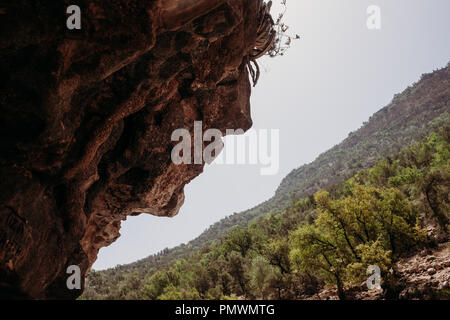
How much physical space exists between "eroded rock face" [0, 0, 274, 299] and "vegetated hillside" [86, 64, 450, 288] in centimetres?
9325

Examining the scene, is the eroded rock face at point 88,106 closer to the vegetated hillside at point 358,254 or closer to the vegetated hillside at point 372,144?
the vegetated hillside at point 358,254

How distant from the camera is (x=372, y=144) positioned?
5094 inches

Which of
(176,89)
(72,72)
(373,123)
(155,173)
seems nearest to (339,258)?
(155,173)

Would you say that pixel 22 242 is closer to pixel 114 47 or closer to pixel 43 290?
pixel 43 290

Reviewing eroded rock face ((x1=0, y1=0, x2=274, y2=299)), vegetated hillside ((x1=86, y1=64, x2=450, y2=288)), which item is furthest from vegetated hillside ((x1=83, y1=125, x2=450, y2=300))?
vegetated hillside ((x1=86, y1=64, x2=450, y2=288))

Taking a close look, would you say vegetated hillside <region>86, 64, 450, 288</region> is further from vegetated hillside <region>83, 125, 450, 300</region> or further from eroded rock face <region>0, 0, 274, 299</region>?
eroded rock face <region>0, 0, 274, 299</region>

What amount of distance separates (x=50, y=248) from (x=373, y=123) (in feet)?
670

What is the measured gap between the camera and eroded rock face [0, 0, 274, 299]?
14.5 feet

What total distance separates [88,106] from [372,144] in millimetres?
150269

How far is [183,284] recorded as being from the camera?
3403 cm

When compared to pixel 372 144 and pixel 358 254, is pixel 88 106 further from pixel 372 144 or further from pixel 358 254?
pixel 372 144

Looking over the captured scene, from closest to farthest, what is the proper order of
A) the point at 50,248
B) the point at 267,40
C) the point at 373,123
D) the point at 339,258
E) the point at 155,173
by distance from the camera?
1. the point at 50,248
2. the point at 155,173
3. the point at 267,40
4. the point at 339,258
5. the point at 373,123

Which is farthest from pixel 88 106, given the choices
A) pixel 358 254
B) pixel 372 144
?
pixel 372 144

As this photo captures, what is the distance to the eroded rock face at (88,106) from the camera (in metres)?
4.42
